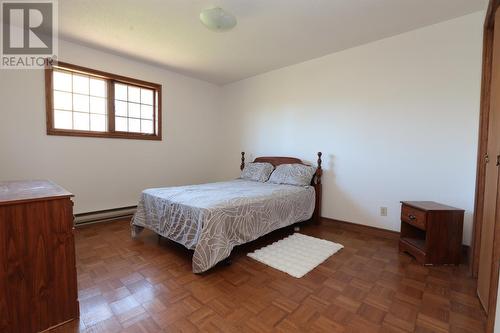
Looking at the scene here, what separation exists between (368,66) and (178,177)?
344cm

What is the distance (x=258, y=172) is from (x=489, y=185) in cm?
262

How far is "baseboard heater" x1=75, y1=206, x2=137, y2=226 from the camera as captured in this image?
313cm

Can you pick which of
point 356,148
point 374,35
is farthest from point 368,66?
point 356,148

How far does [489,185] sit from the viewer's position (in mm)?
1634

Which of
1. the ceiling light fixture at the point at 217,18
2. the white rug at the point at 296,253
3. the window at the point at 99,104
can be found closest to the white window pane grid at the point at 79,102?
the window at the point at 99,104

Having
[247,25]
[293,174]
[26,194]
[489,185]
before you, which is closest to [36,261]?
[26,194]

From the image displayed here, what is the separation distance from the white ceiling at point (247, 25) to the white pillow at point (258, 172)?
64.5 inches

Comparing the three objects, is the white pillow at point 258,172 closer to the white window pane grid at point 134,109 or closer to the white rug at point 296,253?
the white rug at point 296,253

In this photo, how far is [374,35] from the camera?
272 cm

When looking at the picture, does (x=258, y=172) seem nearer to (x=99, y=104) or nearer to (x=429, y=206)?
(x=429, y=206)

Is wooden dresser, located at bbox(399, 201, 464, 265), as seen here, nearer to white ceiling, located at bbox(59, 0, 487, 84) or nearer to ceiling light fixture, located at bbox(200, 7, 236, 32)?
white ceiling, located at bbox(59, 0, 487, 84)

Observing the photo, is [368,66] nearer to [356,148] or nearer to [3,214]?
[356,148]

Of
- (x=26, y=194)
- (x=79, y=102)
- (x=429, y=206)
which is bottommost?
(x=429, y=206)

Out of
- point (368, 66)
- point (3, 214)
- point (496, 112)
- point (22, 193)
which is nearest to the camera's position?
point (3, 214)
